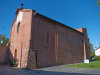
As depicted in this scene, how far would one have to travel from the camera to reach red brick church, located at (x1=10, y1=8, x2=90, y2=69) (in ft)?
44.4

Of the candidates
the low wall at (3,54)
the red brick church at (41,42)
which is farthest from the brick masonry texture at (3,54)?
the red brick church at (41,42)

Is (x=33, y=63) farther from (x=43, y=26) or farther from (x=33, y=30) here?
(x=43, y=26)

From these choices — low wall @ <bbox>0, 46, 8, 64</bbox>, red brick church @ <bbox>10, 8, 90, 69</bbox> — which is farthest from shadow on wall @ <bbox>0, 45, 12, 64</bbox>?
red brick church @ <bbox>10, 8, 90, 69</bbox>

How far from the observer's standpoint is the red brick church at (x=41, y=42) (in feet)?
44.4

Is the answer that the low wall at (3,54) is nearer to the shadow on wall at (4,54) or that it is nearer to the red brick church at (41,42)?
the shadow on wall at (4,54)

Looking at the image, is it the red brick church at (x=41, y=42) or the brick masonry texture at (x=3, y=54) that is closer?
the red brick church at (x=41, y=42)

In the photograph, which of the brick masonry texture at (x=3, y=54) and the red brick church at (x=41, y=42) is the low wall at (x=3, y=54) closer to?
the brick masonry texture at (x=3, y=54)

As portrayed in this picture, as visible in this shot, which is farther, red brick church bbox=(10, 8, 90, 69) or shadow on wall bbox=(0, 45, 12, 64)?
shadow on wall bbox=(0, 45, 12, 64)

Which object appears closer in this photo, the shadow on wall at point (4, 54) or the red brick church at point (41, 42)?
the red brick church at point (41, 42)

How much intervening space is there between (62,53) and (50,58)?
3.18 metres

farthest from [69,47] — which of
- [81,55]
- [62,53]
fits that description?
[81,55]

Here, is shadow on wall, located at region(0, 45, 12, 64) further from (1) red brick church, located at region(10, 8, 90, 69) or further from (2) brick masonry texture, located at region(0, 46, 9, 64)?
(1) red brick church, located at region(10, 8, 90, 69)

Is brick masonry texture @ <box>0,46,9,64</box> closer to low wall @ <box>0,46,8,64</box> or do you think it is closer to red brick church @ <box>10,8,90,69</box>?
low wall @ <box>0,46,8,64</box>

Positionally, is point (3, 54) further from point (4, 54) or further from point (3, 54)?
point (4, 54)
